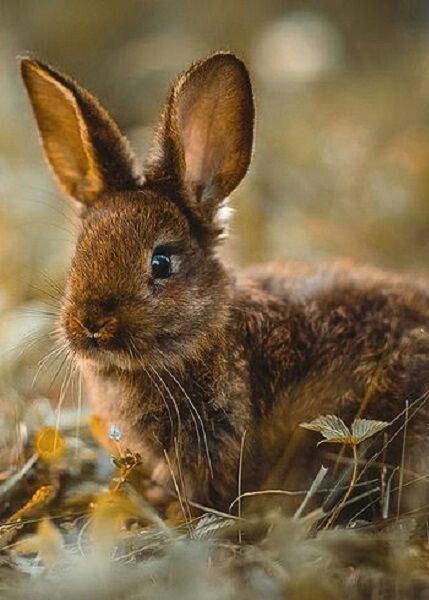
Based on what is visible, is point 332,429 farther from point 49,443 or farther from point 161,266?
point 49,443

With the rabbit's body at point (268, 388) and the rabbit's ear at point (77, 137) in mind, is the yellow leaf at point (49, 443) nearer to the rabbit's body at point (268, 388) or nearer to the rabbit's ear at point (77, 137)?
the rabbit's body at point (268, 388)

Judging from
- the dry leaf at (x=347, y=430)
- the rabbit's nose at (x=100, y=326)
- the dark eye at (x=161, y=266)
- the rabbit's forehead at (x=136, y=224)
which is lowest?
the dry leaf at (x=347, y=430)

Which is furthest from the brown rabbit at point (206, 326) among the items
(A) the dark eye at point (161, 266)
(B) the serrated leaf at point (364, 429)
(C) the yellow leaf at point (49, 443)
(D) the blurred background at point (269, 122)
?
(D) the blurred background at point (269, 122)

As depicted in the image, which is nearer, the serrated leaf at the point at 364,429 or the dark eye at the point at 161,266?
the serrated leaf at the point at 364,429

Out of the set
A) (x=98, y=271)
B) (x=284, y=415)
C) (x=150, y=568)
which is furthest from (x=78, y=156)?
(x=150, y=568)

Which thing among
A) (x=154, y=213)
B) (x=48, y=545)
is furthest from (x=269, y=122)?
(x=48, y=545)

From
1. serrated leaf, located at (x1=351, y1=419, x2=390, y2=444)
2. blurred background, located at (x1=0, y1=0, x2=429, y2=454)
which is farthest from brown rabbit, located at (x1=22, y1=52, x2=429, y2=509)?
blurred background, located at (x1=0, y1=0, x2=429, y2=454)

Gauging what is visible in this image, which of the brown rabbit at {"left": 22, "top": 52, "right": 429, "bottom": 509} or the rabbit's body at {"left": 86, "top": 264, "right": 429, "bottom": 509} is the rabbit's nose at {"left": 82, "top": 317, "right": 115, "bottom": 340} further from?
the rabbit's body at {"left": 86, "top": 264, "right": 429, "bottom": 509}
